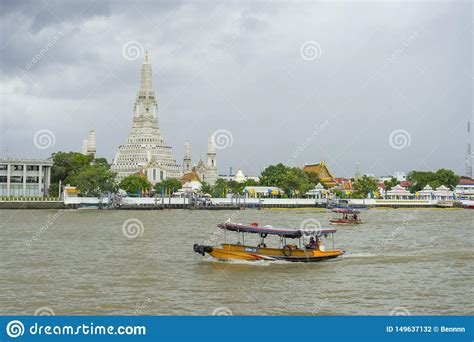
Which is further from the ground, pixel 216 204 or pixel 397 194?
pixel 397 194

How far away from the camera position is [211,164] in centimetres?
15888

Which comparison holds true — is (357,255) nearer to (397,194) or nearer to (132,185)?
(132,185)

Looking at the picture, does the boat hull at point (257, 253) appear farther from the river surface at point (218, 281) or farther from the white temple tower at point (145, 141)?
the white temple tower at point (145, 141)

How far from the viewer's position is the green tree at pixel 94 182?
9031 cm

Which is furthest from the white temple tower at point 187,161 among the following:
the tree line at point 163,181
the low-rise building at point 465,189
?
the low-rise building at point 465,189

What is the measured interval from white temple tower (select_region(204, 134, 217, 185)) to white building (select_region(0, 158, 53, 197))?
61953mm

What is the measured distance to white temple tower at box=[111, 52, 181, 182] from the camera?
14112 centimetres

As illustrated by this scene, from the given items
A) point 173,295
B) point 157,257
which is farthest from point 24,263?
point 173,295

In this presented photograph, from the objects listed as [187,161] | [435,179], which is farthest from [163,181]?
[435,179]

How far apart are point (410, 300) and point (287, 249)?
27.9 feet

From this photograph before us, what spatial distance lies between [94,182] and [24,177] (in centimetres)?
1373

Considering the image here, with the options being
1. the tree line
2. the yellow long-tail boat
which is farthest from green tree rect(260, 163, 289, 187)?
the yellow long-tail boat

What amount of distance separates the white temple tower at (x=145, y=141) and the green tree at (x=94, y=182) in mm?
46623

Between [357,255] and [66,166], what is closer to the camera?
[357,255]
